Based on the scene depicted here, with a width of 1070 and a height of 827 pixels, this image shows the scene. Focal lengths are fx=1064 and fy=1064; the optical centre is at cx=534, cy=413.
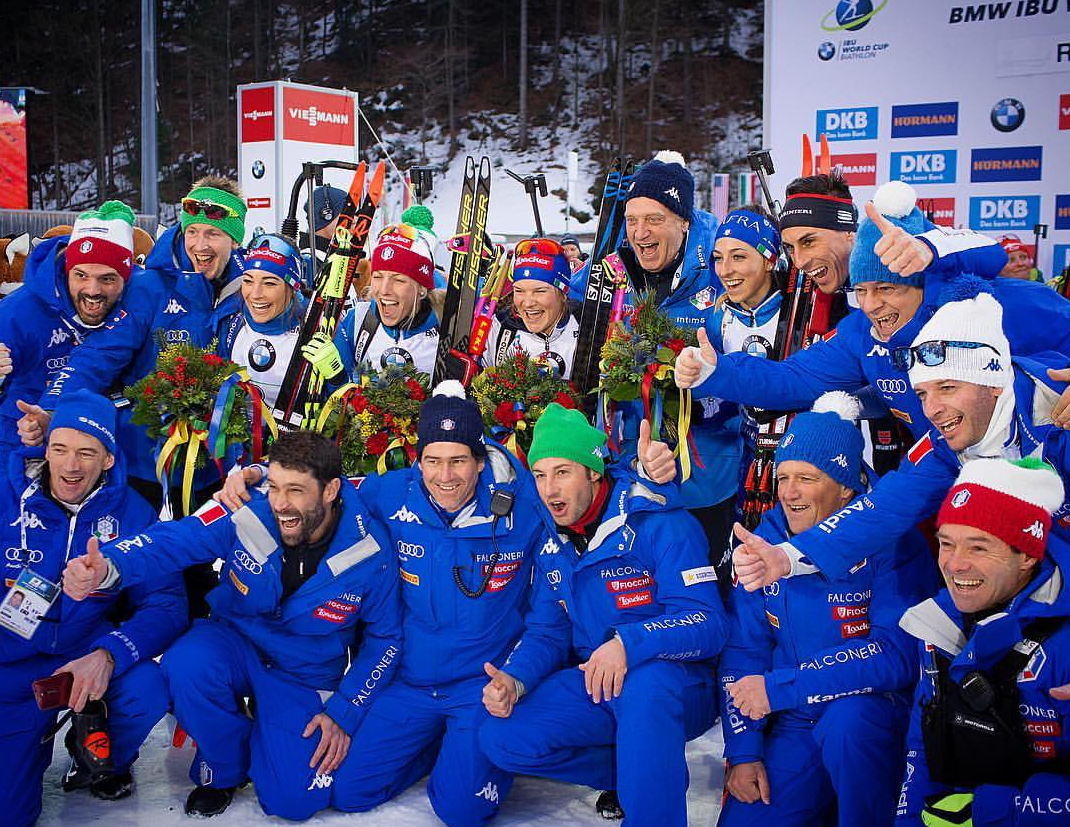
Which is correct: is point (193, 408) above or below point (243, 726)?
above

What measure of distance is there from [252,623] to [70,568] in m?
0.59

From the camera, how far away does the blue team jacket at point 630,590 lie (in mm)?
3090

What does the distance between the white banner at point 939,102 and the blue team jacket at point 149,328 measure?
17.4 ft

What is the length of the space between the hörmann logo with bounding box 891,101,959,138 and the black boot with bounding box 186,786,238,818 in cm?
716

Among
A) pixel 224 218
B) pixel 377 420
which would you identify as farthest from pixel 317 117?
pixel 377 420

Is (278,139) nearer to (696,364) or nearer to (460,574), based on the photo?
(460,574)

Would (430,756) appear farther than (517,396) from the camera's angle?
No

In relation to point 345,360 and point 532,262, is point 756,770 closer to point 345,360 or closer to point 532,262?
point 532,262

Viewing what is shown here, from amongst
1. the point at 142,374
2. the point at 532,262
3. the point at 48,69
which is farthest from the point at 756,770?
the point at 48,69

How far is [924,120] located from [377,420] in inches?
244

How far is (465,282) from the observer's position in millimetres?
4484

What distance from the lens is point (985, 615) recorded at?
8.30 ft

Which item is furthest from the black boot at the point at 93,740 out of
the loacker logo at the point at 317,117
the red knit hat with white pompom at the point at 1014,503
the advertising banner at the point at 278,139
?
the loacker logo at the point at 317,117

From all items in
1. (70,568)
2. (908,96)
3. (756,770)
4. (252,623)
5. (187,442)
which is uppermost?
(908,96)
